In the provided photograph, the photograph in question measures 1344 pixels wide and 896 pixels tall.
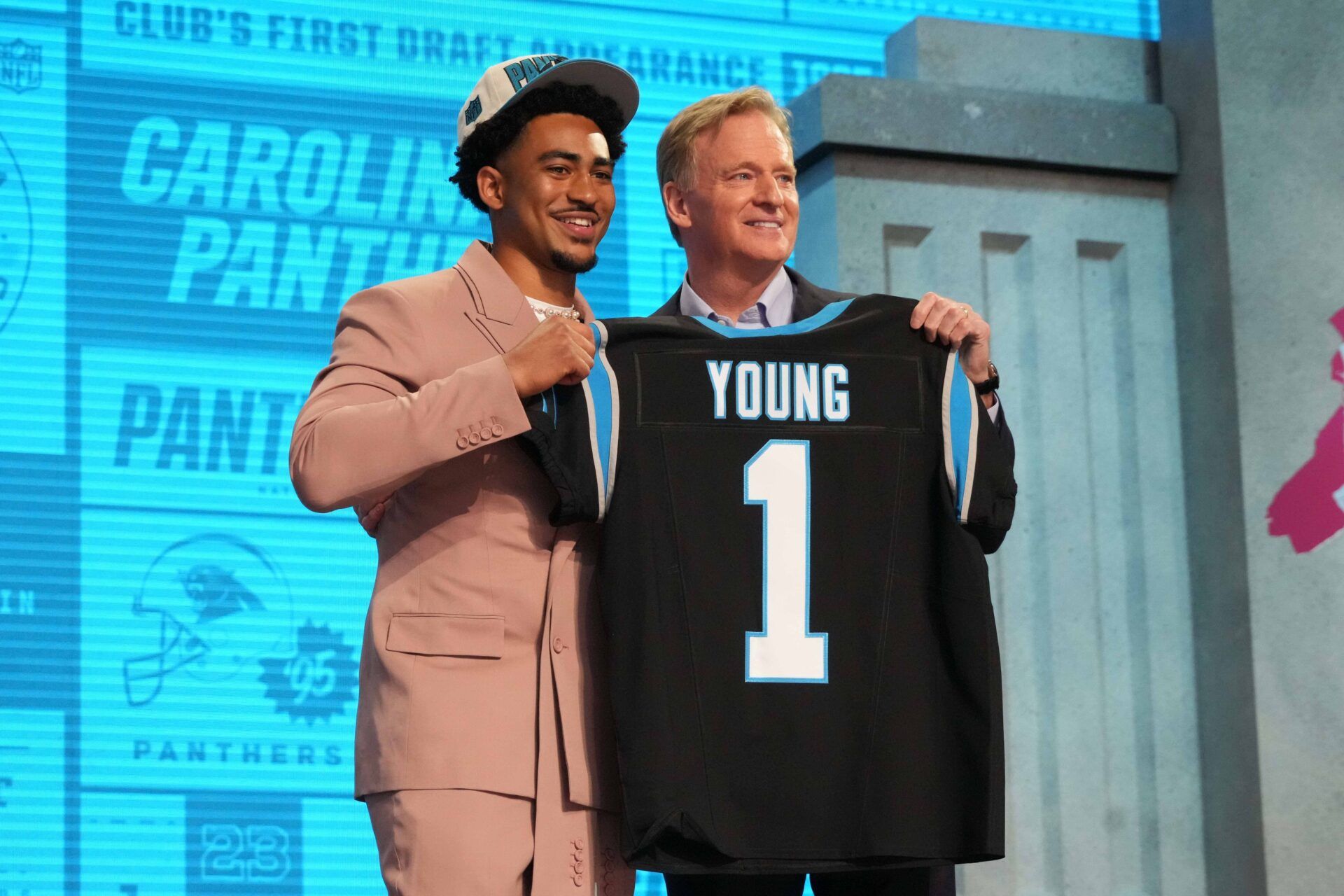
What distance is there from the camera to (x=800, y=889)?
2088 mm

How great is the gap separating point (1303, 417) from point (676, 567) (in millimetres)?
1966

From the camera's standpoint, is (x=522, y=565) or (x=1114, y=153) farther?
(x=1114, y=153)

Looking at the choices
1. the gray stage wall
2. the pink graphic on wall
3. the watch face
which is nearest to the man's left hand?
the gray stage wall

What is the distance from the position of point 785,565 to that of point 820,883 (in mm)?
443

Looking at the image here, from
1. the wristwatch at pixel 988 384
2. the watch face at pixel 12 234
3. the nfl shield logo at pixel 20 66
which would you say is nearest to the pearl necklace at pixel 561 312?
the wristwatch at pixel 988 384

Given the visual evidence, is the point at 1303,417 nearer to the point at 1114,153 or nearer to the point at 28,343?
the point at 1114,153

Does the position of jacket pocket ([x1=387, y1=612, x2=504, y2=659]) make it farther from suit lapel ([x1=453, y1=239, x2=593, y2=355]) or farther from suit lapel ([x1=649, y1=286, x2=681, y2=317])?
suit lapel ([x1=649, y1=286, x2=681, y2=317])

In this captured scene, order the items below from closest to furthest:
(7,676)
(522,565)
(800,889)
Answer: (522,565), (800,889), (7,676)

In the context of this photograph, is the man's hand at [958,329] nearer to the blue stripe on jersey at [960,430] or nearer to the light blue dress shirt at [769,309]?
the blue stripe on jersey at [960,430]

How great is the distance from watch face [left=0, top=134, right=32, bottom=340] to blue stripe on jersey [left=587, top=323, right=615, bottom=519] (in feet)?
6.42

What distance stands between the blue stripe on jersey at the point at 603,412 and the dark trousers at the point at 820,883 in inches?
20.1

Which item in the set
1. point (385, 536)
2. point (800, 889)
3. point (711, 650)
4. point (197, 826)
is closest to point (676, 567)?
point (711, 650)

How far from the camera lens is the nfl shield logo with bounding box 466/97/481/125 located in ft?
6.91

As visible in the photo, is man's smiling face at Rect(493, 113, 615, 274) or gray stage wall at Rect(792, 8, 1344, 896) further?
gray stage wall at Rect(792, 8, 1344, 896)
